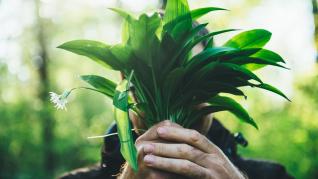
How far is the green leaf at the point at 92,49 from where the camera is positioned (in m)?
1.83

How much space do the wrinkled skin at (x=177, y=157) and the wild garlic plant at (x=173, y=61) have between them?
17 centimetres

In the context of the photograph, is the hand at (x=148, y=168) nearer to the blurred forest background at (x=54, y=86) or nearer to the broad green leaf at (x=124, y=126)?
the broad green leaf at (x=124, y=126)

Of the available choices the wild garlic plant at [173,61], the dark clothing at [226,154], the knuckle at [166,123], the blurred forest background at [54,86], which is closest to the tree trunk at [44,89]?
the blurred forest background at [54,86]

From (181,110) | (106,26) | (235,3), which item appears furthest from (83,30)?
(181,110)

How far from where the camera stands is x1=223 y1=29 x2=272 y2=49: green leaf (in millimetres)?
1933

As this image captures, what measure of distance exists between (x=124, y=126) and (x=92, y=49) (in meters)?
0.42

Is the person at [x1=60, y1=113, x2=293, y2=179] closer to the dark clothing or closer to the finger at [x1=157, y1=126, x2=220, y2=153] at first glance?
the finger at [x1=157, y1=126, x2=220, y2=153]

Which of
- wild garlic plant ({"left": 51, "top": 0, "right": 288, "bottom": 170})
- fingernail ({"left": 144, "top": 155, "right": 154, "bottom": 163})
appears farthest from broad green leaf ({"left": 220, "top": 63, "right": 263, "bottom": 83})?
fingernail ({"left": 144, "top": 155, "right": 154, "bottom": 163})

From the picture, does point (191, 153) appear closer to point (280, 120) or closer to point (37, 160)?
point (280, 120)

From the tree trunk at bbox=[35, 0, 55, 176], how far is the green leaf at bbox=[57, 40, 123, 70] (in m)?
12.1

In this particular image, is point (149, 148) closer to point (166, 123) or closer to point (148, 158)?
point (148, 158)

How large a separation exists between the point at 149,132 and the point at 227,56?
50 cm

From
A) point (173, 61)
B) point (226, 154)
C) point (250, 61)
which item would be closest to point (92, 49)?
point (173, 61)

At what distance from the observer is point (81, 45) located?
183cm
